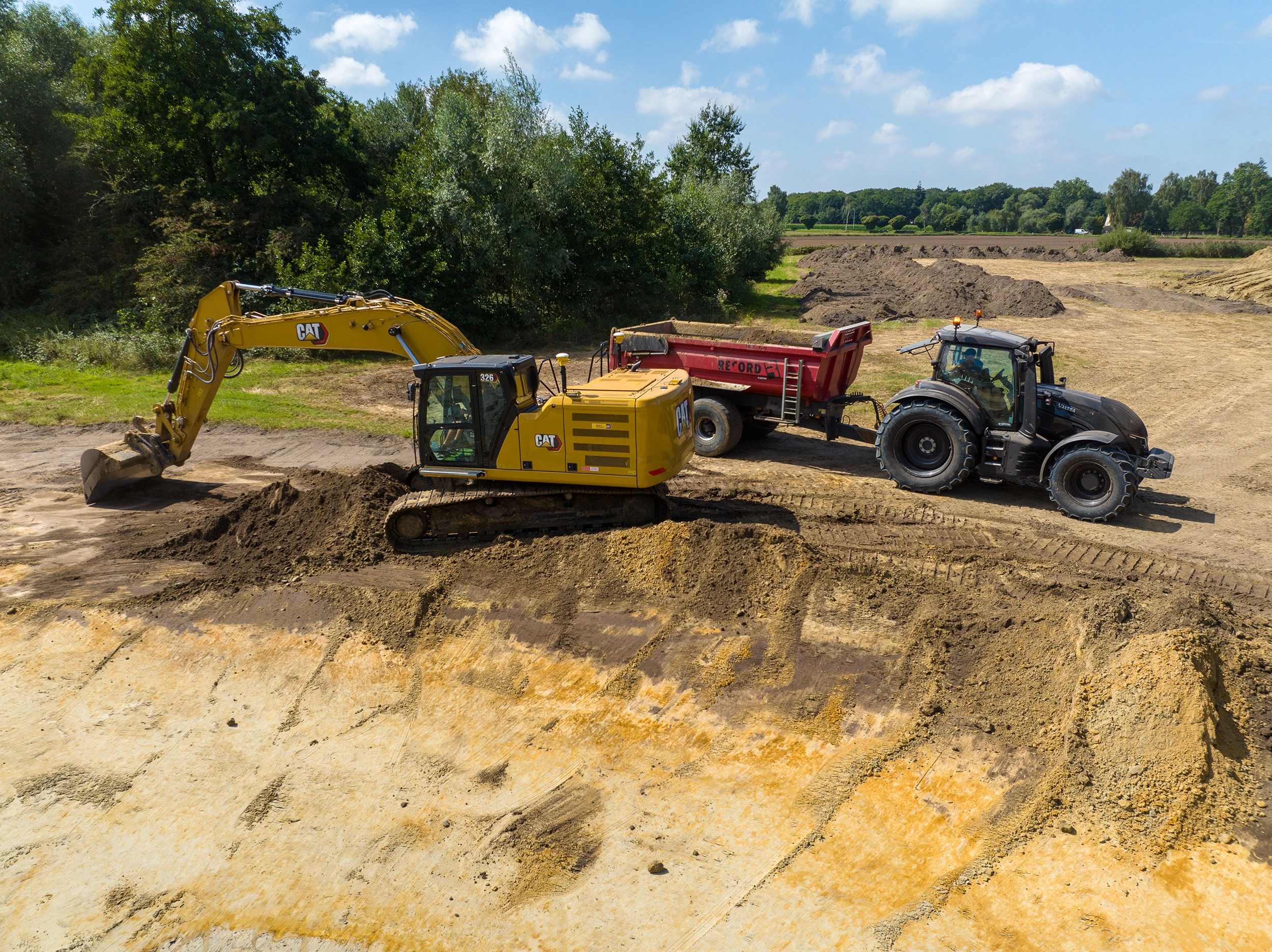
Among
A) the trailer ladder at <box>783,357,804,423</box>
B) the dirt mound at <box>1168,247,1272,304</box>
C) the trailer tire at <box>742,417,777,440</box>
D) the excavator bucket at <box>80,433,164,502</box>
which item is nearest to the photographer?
the excavator bucket at <box>80,433,164,502</box>

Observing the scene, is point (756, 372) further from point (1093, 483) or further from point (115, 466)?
point (115, 466)

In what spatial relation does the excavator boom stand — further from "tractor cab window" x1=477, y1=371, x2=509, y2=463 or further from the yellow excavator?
"tractor cab window" x1=477, y1=371, x2=509, y2=463

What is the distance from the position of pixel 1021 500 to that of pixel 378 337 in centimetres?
888

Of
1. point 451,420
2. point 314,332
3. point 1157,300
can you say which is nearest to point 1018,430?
point 451,420

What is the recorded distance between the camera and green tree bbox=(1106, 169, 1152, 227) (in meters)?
74.9

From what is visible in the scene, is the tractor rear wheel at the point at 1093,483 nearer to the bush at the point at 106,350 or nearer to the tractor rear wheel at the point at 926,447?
the tractor rear wheel at the point at 926,447

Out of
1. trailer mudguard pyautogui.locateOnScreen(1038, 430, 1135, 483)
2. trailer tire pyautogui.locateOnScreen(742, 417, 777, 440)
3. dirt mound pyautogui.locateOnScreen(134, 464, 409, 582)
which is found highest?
trailer mudguard pyautogui.locateOnScreen(1038, 430, 1135, 483)

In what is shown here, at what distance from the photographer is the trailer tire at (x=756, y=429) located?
14.3 meters

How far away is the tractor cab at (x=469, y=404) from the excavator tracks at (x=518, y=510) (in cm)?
43

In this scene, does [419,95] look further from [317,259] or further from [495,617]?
[495,617]

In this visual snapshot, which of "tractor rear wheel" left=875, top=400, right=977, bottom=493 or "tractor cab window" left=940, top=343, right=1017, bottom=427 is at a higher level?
"tractor cab window" left=940, top=343, right=1017, bottom=427

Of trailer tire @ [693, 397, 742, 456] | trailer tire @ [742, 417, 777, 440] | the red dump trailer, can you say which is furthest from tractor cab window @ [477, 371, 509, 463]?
trailer tire @ [742, 417, 777, 440]

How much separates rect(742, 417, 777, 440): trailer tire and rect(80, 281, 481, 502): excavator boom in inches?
224

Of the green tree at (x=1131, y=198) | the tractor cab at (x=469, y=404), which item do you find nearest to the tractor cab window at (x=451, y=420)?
the tractor cab at (x=469, y=404)
